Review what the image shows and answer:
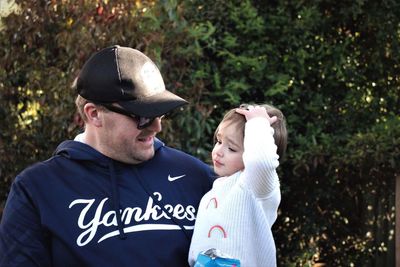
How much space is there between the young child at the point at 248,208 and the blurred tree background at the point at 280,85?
86.3 inches

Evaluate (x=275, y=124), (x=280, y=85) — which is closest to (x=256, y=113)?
(x=275, y=124)

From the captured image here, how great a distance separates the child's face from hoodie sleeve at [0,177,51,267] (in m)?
0.68

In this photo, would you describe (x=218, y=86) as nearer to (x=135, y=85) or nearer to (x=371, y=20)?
(x=371, y=20)

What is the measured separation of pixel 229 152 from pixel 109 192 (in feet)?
1.50

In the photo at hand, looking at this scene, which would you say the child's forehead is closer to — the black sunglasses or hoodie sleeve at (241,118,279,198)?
hoodie sleeve at (241,118,279,198)

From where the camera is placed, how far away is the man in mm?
3061

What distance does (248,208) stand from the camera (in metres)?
3.06

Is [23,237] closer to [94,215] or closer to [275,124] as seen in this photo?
[94,215]

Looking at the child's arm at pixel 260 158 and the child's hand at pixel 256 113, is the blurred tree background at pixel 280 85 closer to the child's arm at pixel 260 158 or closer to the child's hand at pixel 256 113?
the child's hand at pixel 256 113

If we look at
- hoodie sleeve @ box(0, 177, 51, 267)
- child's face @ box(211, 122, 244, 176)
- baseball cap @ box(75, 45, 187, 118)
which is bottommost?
hoodie sleeve @ box(0, 177, 51, 267)

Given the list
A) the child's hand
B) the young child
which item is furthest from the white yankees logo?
the child's hand

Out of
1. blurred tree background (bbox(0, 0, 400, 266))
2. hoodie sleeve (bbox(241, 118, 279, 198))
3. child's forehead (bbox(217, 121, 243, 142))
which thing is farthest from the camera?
blurred tree background (bbox(0, 0, 400, 266))

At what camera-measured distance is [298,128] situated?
6164 millimetres

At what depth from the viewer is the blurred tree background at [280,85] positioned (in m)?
5.57
